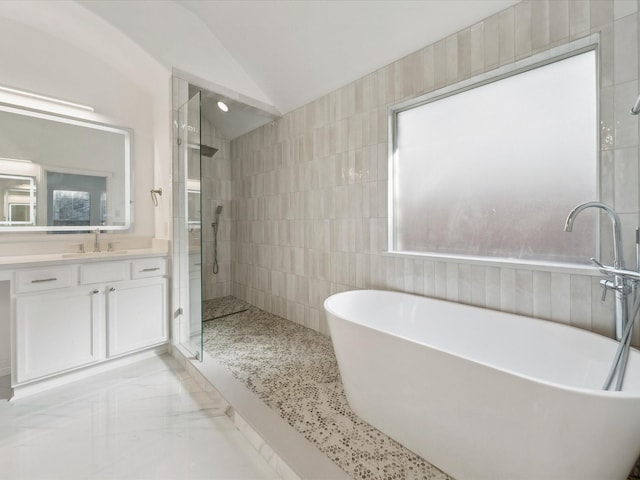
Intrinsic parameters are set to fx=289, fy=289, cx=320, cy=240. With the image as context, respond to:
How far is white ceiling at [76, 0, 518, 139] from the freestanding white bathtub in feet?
6.10

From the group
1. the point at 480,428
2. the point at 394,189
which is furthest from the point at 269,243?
the point at 480,428

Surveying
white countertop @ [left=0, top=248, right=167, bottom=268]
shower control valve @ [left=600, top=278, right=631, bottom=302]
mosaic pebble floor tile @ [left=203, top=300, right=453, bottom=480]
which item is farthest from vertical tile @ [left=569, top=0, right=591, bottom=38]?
white countertop @ [left=0, top=248, right=167, bottom=268]

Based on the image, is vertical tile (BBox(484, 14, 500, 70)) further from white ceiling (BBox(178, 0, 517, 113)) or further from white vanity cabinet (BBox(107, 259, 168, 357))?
white vanity cabinet (BBox(107, 259, 168, 357))

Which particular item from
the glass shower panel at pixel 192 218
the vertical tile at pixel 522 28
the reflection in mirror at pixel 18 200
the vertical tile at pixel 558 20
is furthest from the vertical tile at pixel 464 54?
the reflection in mirror at pixel 18 200

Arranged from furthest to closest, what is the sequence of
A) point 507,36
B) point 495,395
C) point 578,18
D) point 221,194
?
point 221,194 → point 507,36 → point 578,18 → point 495,395

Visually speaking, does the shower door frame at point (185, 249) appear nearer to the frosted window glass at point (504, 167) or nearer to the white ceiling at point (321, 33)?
the white ceiling at point (321, 33)

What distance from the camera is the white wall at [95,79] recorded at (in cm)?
211

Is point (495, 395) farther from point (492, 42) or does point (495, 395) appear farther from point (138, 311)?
point (138, 311)

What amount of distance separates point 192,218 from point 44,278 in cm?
99

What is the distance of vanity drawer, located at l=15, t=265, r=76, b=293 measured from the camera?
1.80 meters

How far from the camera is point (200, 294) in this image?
238 cm

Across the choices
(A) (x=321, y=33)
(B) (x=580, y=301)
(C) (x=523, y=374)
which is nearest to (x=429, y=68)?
(A) (x=321, y=33)

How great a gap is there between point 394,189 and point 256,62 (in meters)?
1.83

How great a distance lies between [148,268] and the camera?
7.74 ft
